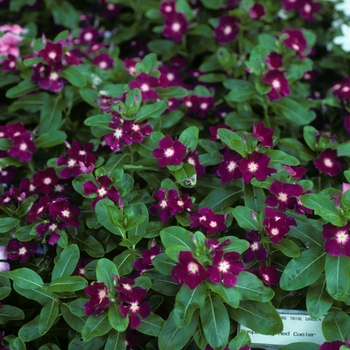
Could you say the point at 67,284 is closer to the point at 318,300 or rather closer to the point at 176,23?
the point at 318,300

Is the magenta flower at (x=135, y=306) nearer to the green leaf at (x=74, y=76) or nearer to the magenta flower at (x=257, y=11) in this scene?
the green leaf at (x=74, y=76)

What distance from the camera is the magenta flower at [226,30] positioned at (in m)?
2.78

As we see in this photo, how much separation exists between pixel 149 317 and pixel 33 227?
0.49 m

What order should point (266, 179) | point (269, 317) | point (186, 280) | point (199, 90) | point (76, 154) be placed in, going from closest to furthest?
point (186, 280)
point (269, 317)
point (266, 179)
point (76, 154)
point (199, 90)

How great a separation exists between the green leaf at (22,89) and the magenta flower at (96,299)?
1.10m

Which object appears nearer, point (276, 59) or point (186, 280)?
point (186, 280)

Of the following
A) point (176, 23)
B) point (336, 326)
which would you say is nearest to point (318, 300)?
point (336, 326)

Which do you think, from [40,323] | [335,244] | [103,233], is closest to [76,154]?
[103,233]

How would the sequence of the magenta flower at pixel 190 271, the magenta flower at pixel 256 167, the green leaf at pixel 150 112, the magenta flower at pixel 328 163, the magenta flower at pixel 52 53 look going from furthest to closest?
the magenta flower at pixel 52 53
the magenta flower at pixel 328 163
the green leaf at pixel 150 112
the magenta flower at pixel 256 167
the magenta flower at pixel 190 271

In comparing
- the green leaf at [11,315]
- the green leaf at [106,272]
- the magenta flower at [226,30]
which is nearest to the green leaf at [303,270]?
the green leaf at [106,272]

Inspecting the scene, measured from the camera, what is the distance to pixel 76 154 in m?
2.01

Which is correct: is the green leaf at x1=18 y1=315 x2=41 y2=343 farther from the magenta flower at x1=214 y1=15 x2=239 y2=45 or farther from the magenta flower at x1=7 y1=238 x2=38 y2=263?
the magenta flower at x1=214 y1=15 x2=239 y2=45

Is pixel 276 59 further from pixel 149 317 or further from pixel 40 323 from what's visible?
pixel 40 323

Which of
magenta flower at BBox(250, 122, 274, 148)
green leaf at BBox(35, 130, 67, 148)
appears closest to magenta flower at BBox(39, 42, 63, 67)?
green leaf at BBox(35, 130, 67, 148)
